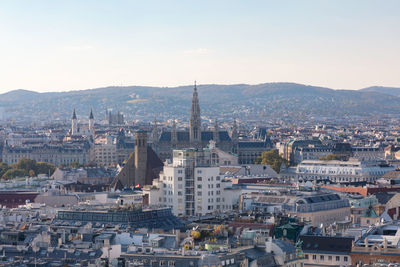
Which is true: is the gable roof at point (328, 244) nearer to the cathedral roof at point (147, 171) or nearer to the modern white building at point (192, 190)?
the modern white building at point (192, 190)

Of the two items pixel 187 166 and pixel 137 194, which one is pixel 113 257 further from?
pixel 137 194

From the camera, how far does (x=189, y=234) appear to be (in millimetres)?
73375

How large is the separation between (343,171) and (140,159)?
3628 cm

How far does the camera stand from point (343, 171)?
162m

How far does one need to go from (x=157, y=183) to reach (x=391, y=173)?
51.1 meters

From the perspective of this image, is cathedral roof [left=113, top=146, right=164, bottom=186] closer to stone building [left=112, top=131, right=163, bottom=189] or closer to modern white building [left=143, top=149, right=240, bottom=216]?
stone building [left=112, top=131, right=163, bottom=189]

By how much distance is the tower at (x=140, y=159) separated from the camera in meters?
137

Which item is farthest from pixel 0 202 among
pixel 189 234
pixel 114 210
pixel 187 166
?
pixel 189 234

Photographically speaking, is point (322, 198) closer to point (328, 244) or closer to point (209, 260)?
point (328, 244)

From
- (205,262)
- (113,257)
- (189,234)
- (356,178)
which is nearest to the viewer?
(205,262)

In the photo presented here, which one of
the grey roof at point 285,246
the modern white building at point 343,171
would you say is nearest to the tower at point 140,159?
the modern white building at point 343,171

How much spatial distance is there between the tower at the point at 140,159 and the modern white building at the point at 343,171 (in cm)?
2653

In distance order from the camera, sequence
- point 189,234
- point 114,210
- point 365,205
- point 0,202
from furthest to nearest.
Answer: point 0,202 → point 365,205 → point 114,210 → point 189,234

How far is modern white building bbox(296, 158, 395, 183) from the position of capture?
158000 mm
